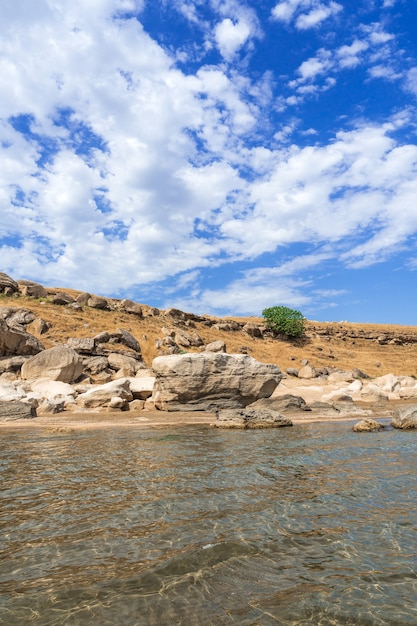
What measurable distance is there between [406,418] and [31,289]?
131 feet

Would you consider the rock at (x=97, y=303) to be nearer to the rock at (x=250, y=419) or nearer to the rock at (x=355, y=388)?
the rock at (x=355, y=388)

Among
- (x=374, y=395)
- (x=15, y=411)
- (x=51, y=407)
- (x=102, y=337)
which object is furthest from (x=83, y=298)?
(x=374, y=395)

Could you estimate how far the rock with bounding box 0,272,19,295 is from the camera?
43438 mm

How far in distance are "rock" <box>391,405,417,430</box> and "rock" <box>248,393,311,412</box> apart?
19.1 feet

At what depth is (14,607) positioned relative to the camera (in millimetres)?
4195

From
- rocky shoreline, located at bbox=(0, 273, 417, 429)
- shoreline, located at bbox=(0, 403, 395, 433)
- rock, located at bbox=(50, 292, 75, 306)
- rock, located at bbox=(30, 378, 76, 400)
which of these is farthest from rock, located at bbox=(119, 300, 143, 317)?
shoreline, located at bbox=(0, 403, 395, 433)

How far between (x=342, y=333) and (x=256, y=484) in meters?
69.4

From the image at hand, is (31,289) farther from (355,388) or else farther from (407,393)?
(407,393)

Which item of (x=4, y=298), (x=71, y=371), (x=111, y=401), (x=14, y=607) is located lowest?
(x=14, y=607)

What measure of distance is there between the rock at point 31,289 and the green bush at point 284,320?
3124cm

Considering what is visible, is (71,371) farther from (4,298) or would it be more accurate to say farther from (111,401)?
(4,298)

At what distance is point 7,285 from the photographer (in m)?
43.9

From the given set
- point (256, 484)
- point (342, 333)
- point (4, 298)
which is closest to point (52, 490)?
point (256, 484)

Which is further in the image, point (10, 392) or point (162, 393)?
point (162, 393)
